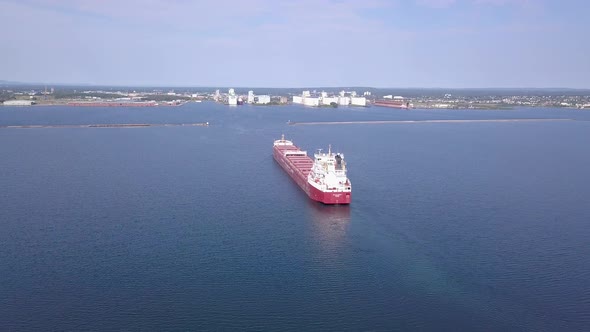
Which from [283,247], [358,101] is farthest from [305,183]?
[358,101]

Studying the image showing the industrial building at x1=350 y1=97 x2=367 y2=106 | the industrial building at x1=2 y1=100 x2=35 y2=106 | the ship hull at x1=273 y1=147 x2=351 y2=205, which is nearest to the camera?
the ship hull at x1=273 y1=147 x2=351 y2=205

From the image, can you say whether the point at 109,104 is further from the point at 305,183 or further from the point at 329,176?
the point at 329,176

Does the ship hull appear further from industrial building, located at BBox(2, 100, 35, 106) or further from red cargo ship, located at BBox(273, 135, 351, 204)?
industrial building, located at BBox(2, 100, 35, 106)

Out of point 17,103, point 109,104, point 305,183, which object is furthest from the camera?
point 109,104

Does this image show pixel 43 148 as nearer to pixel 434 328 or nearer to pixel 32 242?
pixel 32 242

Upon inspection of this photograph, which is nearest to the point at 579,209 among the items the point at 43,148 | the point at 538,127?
the point at 43,148

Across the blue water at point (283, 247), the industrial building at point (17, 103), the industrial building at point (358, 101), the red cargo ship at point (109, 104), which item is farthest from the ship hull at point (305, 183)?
the industrial building at point (358, 101)

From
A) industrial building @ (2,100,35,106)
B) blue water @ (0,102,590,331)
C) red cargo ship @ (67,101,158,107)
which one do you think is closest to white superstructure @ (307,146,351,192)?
blue water @ (0,102,590,331)
